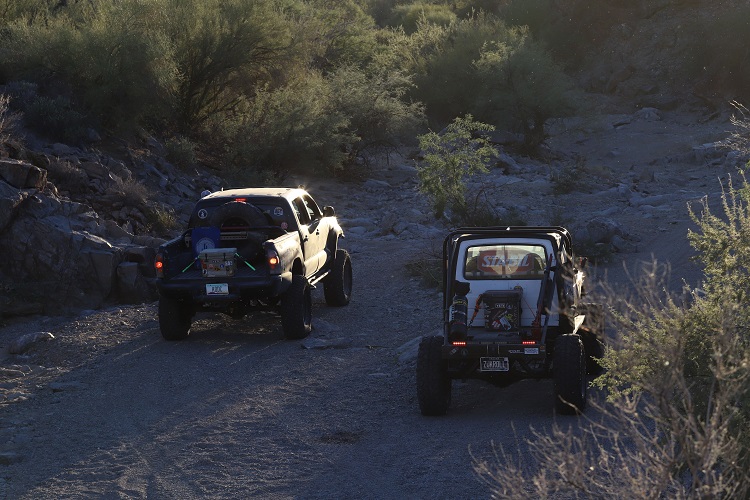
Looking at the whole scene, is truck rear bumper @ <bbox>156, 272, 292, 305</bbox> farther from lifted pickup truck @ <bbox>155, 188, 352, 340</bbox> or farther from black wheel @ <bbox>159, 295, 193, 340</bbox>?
black wheel @ <bbox>159, 295, 193, 340</bbox>

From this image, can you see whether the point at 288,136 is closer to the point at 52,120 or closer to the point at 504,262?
the point at 52,120

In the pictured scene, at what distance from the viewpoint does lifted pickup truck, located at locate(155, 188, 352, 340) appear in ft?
43.1

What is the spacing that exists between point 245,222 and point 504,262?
15.8ft

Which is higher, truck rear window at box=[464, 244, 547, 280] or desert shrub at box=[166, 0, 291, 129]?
desert shrub at box=[166, 0, 291, 129]

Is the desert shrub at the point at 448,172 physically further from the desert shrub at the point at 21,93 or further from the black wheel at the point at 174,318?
the desert shrub at the point at 21,93

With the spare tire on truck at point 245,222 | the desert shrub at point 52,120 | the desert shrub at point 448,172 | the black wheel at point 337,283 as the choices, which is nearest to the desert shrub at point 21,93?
the desert shrub at point 52,120

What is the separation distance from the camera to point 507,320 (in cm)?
1015

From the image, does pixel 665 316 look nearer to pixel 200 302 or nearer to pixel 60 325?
pixel 200 302

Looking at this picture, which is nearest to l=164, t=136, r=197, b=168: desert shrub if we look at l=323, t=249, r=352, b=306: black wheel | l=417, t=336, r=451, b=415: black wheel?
l=323, t=249, r=352, b=306: black wheel

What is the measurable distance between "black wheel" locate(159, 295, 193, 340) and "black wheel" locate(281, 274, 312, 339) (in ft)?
4.52

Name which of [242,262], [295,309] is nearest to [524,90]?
[242,262]

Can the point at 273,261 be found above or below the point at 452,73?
below

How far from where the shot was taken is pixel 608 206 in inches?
1006

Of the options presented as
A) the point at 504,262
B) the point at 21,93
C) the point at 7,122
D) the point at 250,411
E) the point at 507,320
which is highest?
the point at 21,93
